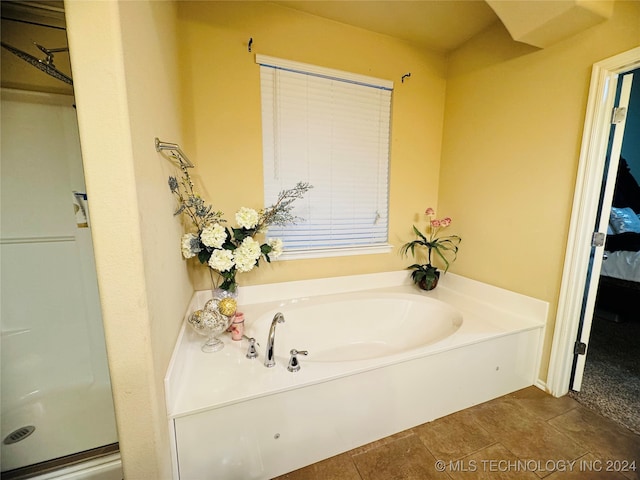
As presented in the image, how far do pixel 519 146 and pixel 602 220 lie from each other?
66 centimetres

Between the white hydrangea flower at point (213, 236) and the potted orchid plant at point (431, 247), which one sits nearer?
the white hydrangea flower at point (213, 236)

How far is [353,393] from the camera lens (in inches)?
48.8

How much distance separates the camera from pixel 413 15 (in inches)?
70.6

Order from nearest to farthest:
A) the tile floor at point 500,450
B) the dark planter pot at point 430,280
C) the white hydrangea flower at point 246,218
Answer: the tile floor at point 500,450
the white hydrangea flower at point 246,218
the dark planter pot at point 430,280

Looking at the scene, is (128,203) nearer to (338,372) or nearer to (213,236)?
(213,236)

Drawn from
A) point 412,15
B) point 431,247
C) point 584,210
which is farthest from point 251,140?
point 584,210

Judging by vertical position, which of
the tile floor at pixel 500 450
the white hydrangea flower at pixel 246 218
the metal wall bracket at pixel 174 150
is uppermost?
the metal wall bracket at pixel 174 150

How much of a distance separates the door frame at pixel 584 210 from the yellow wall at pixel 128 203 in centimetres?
216

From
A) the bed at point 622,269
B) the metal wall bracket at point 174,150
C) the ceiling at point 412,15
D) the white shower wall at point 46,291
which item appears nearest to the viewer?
the metal wall bracket at point 174,150

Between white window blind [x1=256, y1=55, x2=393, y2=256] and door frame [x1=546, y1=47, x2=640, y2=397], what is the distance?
3.95ft

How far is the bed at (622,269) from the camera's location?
8.29 feet

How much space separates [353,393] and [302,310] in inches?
28.7

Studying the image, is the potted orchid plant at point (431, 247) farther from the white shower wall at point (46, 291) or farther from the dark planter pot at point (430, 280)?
the white shower wall at point (46, 291)

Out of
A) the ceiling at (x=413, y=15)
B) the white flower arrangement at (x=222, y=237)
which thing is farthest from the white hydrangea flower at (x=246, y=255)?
the ceiling at (x=413, y=15)
